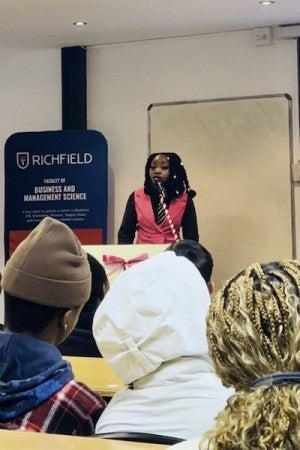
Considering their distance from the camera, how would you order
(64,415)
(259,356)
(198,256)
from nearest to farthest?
(259,356), (64,415), (198,256)

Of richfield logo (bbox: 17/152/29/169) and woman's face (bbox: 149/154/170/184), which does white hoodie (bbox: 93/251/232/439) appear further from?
richfield logo (bbox: 17/152/29/169)

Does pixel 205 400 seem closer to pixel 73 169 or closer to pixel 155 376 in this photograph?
pixel 155 376

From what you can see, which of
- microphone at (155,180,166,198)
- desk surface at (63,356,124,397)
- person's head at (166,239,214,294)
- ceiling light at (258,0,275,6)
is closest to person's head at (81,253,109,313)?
desk surface at (63,356,124,397)

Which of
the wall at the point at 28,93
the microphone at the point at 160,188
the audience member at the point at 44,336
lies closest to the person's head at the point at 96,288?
the audience member at the point at 44,336

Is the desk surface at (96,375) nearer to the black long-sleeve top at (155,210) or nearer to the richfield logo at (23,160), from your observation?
the black long-sleeve top at (155,210)

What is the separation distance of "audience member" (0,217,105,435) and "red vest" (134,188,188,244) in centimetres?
385

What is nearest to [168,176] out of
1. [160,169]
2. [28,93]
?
[160,169]

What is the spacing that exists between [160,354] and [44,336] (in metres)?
0.37

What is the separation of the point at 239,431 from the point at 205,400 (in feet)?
2.55

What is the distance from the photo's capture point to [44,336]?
1.96m

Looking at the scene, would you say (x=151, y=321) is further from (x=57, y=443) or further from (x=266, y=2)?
(x=266, y=2)

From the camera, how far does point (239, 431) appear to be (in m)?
0.97

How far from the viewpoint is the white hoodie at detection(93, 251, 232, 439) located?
173 cm

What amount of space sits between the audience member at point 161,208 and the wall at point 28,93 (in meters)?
1.53
